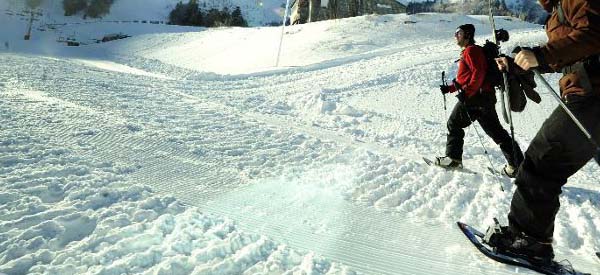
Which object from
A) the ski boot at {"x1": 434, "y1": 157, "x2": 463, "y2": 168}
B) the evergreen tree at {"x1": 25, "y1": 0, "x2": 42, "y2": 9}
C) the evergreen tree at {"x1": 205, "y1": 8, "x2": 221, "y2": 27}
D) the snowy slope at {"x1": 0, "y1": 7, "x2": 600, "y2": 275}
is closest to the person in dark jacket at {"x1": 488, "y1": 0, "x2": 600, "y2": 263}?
the snowy slope at {"x1": 0, "y1": 7, "x2": 600, "y2": 275}

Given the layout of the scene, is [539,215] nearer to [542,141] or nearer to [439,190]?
[542,141]

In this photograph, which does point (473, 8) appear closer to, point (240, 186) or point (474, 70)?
point (474, 70)

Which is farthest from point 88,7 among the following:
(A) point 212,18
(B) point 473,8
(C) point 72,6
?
(B) point 473,8

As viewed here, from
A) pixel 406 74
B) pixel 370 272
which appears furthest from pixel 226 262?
pixel 406 74

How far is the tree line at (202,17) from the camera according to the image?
182 feet

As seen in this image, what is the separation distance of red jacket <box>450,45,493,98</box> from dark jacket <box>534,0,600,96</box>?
1.78 metres

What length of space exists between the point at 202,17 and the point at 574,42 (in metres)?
60.7

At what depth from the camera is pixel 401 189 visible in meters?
4.29

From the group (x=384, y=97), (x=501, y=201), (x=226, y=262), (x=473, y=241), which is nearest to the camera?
(x=226, y=262)

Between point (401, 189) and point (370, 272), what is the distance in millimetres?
1773

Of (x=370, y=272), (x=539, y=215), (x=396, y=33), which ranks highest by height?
(x=396, y=33)

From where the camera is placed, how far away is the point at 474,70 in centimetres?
459

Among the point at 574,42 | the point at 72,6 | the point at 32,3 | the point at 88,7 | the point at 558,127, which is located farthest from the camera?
the point at 88,7

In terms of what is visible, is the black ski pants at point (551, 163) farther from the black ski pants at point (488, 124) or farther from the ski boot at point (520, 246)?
the black ski pants at point (488, 124)
